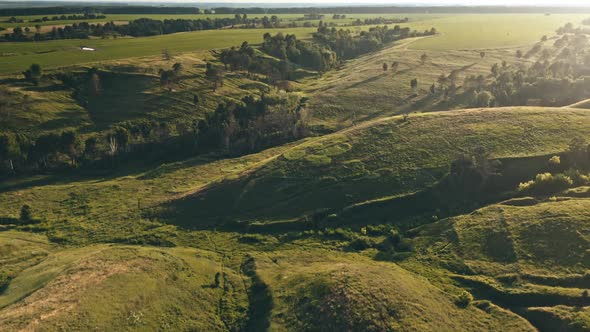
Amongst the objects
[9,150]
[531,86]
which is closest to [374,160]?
[531,86]

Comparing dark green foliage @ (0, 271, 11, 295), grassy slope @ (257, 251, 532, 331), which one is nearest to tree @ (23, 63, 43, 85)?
dark green foliage @ (0, 271, 11, 295)

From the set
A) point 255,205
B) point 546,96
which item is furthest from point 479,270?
point 546,96

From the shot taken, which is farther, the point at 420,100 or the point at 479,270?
the point at 420,100

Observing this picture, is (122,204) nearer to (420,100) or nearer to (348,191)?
(348,191)

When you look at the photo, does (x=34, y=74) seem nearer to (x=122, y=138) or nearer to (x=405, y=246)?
(x=122, y=138)

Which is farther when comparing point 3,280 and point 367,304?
point 3,280

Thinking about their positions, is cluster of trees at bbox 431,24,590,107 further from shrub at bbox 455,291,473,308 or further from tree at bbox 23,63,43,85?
tree at bbox 23,63,43,85
